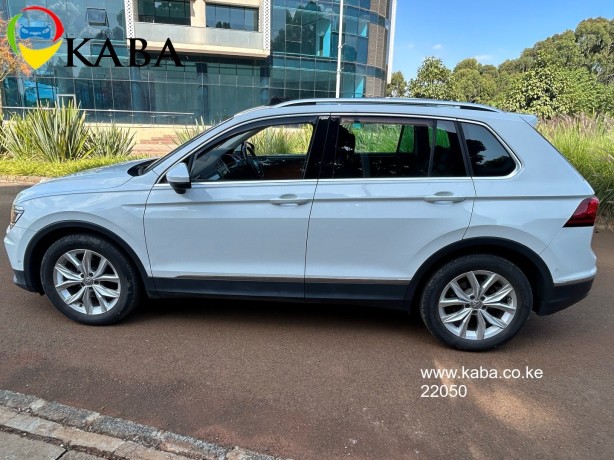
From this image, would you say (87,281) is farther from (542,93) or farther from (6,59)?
(6,59)

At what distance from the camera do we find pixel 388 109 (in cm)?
353

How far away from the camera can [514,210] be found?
3.32m

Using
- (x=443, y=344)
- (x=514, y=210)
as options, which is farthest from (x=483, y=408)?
(x=514, y=210)

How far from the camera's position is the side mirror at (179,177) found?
3.34 m

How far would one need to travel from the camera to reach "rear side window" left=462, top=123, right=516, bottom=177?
3.39 m

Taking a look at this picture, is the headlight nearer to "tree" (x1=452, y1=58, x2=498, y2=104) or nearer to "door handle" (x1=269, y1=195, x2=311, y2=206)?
"door handle" (x1=269, y1=195, x2=311, y2=206)

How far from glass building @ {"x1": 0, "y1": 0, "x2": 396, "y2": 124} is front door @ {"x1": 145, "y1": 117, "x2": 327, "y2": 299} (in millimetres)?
30936

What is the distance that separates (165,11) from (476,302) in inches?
1395

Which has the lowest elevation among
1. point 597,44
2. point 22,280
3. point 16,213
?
point 22,280

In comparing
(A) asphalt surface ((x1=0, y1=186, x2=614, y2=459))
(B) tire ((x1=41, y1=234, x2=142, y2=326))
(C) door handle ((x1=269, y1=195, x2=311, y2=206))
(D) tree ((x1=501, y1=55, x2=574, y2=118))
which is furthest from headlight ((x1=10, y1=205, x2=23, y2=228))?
(D) tree ((x1=501, y1=55, x2=574, y2=118))

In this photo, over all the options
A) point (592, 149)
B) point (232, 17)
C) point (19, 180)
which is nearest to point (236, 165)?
point (592, 149)

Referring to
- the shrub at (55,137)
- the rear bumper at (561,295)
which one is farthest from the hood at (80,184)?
the shrub at (55,137)

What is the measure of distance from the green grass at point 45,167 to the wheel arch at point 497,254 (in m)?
9.84

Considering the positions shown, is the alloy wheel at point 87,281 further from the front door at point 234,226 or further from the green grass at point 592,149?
the green grass at point 592,149
